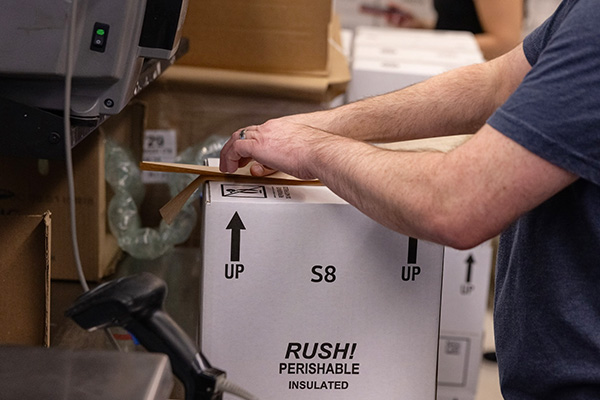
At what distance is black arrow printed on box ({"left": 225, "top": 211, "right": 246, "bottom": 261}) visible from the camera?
103 cm

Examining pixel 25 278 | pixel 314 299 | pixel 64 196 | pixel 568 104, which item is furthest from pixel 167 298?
pixel 568 104

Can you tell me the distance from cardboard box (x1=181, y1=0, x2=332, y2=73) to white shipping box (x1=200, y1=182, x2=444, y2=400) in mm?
779

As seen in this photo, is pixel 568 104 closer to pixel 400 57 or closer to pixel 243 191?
pixel 243 191

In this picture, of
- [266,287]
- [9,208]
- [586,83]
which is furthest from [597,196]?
[9,208]

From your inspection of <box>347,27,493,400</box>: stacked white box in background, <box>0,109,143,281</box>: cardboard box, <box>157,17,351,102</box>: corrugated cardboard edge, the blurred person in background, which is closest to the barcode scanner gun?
<box>0,109,143,281</box>: cardboard box

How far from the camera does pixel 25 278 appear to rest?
3.66ft

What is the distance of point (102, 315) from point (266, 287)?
42 cm

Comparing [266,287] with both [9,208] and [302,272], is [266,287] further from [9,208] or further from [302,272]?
[9,208]

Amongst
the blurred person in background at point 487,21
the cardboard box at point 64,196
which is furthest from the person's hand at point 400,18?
the cardboard box at point 64,196

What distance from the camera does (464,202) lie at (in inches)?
33.8

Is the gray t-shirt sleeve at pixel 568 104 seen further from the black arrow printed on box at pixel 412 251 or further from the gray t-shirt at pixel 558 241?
the black arrow printed on box at pixel 412 251

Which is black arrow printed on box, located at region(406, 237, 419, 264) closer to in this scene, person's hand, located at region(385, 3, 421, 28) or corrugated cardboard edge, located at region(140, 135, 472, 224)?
corrugated cardboard edge, located at region(140, 135, 472, 224)

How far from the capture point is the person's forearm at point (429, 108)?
1233 millimetres

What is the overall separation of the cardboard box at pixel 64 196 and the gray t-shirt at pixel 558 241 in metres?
0.82
